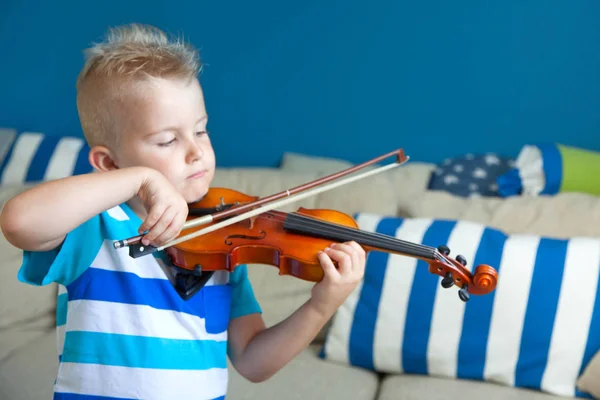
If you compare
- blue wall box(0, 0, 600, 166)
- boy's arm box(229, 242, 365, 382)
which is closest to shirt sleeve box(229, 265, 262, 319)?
boy's arm box(229, 242, 365, 382)

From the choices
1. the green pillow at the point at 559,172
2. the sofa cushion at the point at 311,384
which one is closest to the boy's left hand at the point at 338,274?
the sofa cushion at the point at 311,384

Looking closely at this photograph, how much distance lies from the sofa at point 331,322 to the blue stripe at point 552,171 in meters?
0.13

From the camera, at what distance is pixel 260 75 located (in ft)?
8.22

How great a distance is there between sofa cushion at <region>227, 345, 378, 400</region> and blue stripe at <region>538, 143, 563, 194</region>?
2.49ft

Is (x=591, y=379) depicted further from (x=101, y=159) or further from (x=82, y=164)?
(x=82, y=164)

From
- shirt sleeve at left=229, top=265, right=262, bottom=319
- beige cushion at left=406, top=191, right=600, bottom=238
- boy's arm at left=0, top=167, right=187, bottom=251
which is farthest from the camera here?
beige cushion at left=406, top=191, right=600, bottom=238

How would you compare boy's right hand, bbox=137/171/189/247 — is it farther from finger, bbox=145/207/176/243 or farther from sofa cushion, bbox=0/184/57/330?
sofa cushion, bbox=0/184/57/330

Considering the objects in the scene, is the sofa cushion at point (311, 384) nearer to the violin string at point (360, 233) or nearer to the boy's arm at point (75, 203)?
the violin string at point (360, 233)

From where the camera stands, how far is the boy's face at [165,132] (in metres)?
0.95

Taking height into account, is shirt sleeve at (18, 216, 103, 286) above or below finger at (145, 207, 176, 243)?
below

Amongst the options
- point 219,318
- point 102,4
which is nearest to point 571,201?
point 219,318

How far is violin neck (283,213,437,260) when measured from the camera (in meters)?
1.04

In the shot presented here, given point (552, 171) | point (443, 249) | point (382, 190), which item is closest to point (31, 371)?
point (382, 190)

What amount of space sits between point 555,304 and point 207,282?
0.93m
